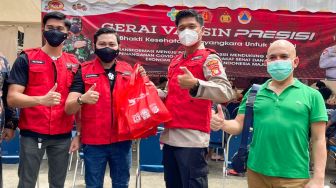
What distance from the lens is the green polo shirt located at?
2477mm

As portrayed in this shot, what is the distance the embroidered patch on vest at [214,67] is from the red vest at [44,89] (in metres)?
1.20

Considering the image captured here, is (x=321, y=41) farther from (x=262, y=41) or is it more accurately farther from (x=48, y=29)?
(x=48, y=29)

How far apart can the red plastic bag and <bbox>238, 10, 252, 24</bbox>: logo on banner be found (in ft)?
11.0

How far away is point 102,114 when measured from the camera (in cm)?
308

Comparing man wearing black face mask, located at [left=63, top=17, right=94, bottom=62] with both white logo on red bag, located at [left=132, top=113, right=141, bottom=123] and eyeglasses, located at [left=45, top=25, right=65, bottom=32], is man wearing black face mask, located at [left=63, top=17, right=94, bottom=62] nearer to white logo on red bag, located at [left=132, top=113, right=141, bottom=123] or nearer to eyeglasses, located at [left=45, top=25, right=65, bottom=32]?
eyeglasses, located at [left=45, top=25, right=65, bottom=32]

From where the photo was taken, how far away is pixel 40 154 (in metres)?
3.27

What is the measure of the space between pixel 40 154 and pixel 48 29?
1.05 m

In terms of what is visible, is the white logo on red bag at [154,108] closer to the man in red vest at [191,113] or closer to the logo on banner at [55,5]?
the man in red vest at [191,113]

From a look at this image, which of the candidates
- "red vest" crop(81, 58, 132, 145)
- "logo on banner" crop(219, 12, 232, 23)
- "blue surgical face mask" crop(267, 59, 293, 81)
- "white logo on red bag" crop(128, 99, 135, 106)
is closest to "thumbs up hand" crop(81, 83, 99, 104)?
Result: "red vest" crop(81, 58, 132, 145)

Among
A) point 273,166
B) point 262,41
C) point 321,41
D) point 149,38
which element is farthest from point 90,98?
point 321,41

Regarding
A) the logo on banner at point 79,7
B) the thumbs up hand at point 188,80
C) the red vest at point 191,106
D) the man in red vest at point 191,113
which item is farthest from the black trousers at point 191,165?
the logo on banner at point 79,7

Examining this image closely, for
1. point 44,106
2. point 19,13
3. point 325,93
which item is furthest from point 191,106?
point 19,13

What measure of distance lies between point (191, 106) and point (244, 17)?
3.50 m

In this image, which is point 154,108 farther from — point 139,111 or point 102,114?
point 102,114
